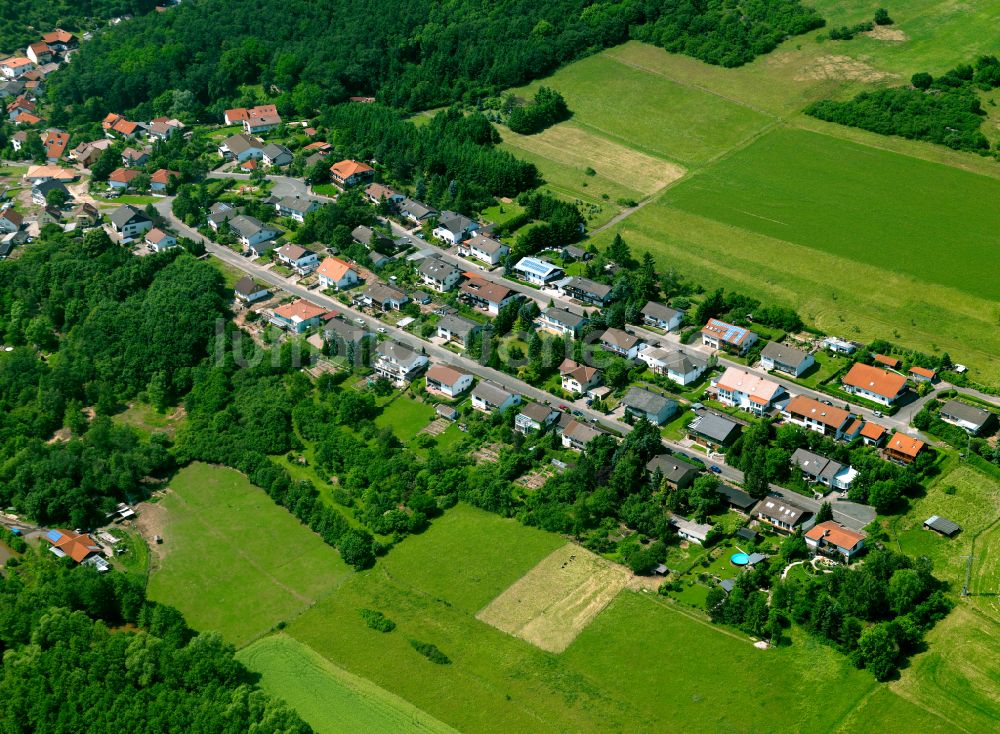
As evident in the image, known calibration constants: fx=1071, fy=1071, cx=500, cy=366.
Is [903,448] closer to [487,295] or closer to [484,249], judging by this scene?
[487,295]

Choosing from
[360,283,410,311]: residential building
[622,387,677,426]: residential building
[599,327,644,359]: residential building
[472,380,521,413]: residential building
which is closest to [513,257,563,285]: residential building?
[360,283,410,311]: residential building

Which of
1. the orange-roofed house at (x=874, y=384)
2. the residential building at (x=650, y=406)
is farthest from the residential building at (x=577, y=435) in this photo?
the orange-roofed house at (x=874, y=384)

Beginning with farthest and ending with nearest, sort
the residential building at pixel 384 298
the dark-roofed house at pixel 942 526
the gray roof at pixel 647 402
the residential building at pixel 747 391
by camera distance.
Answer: the residential building at pixel 384 298 < the residential building at pixel 747 391 < the gray roof at pixel 647 402 < the dark-roofed house at pixel 942 526

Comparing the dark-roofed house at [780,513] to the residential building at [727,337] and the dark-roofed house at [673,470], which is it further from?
the residential building at [727,337]

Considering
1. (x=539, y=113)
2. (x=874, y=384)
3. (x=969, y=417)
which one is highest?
(x=539, y=113)

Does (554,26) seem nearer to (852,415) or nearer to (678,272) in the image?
(678,272)

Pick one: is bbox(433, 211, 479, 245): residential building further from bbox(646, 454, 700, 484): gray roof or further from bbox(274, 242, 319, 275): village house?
bbox(646, 454, 700, 484): gray roof

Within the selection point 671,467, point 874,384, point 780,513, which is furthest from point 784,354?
point 780,513
